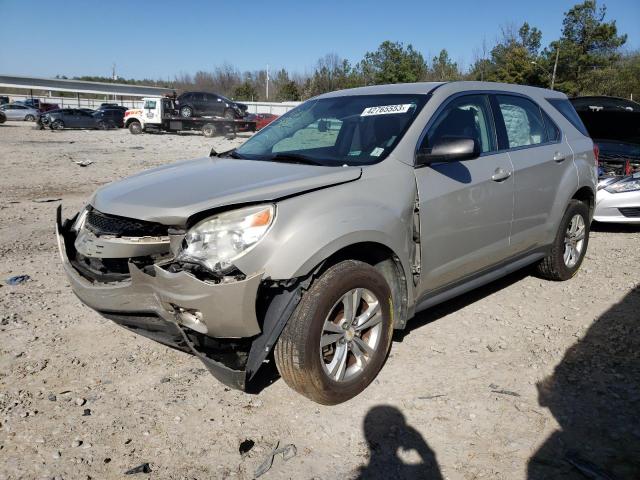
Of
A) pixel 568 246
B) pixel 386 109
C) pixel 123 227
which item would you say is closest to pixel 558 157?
pixel 568 246

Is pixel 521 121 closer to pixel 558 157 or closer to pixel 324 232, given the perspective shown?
pixel 558 157

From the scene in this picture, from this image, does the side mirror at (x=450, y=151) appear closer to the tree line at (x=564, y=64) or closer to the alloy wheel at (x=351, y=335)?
the alloy wheel at (x=351, y=335)

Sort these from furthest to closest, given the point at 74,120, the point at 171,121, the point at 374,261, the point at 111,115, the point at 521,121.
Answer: the point at 111,115 → the point at 74,120 → the point at 171,121 → the point at 521,121 → the point at 374,261

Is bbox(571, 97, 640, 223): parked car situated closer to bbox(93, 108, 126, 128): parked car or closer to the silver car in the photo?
the silver car

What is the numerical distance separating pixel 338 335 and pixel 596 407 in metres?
1.53

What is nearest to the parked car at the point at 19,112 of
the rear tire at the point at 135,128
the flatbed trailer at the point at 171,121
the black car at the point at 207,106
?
the rear tire at the point at 135,128

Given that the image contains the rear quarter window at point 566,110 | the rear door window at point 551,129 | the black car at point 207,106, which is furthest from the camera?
the black car at point 207,106

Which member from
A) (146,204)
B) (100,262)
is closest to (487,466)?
A: (146,204)

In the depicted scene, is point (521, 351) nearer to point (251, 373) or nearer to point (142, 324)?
point (251, 373)

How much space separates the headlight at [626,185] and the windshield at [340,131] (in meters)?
4.91

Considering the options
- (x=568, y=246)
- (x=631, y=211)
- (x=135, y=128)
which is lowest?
(x=568, y=246)

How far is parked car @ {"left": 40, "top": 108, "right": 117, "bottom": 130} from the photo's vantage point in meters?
31.3

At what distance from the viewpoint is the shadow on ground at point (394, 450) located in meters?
2.45

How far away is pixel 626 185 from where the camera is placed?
7195 millimetres
